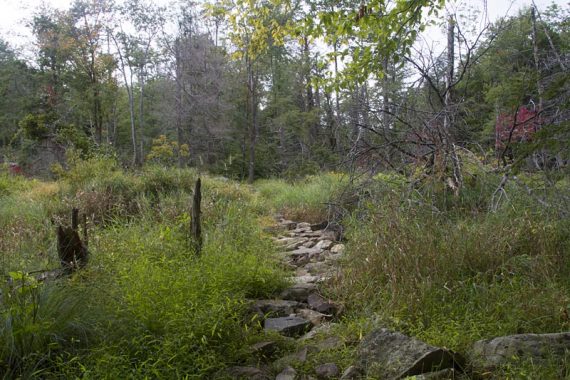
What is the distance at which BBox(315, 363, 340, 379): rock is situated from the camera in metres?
2.72

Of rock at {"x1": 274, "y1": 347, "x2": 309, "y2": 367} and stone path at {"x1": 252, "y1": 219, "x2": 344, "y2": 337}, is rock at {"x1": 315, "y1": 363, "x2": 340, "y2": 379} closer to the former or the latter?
rock at {"x1": 274, "y1": 347, "x2": 309, "y2": 367}

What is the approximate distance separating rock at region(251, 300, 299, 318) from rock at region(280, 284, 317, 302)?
20cm

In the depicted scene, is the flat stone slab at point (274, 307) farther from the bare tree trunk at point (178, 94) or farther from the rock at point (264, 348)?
the bare tree trunk at point (178, 94)

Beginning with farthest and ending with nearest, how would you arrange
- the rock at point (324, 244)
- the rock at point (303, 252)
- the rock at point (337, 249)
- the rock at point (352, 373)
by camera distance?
the rock at point (324, 244), the rock at point (303, 252), the rock at point (337, 249), the rock at point (352, 373)

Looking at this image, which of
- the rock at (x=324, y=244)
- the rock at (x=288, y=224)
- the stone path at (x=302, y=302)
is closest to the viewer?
the stone path at (x=302, y=302)

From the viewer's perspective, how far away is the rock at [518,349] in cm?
254

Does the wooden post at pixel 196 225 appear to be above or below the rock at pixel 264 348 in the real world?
above

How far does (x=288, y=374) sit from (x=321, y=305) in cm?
111

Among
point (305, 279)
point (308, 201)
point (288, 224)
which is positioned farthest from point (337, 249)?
point (308, 201)

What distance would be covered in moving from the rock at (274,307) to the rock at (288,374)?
0.83 m

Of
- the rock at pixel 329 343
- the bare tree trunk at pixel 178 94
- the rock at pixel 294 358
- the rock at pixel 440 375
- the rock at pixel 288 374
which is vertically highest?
the bare tree trunk at pixel 178 94

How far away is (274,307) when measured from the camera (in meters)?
3.77

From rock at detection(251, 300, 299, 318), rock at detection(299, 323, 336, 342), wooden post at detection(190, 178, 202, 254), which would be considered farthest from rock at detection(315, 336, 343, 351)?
wooden post at detection(190, 178, 202, 254)

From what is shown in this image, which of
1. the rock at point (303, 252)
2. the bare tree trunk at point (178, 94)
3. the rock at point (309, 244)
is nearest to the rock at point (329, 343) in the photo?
the rock at point (303, 252)
